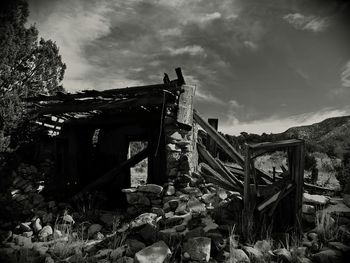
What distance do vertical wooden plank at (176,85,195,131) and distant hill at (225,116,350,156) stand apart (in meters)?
14.4

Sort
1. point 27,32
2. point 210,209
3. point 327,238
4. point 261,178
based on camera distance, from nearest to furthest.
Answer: point 327,238 → point 210,209 → point 261,178 → point 27,32

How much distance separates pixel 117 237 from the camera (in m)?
4.45

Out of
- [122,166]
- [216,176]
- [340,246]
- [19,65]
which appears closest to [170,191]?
[216,176]

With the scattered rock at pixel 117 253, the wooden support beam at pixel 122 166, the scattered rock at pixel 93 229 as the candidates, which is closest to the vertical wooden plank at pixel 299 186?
the scattered rock at pixel 117 253

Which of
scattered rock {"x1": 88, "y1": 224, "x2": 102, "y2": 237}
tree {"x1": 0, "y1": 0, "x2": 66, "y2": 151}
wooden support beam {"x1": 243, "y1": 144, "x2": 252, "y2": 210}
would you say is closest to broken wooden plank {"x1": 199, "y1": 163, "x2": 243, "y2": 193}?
wooden support beam {"x1": 243, "y1": 144, "x2": 252, "y2": 210}

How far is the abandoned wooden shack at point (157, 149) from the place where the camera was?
4758 millimetres

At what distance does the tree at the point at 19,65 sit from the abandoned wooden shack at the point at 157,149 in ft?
3.15

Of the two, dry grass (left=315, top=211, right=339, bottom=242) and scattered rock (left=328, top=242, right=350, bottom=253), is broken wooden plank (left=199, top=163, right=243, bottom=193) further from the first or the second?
scattered rock (left=328, top=242, right=350, bottom=253)

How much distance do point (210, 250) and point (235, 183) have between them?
2.28 metres

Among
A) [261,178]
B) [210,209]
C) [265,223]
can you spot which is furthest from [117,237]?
[261,178]

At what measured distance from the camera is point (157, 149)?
5660mm

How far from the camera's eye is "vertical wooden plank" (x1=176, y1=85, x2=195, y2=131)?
18.6 feet

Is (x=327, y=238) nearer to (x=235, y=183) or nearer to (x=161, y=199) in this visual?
(x=235, y=183)

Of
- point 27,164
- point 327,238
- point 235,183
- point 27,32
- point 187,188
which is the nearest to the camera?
point 327,238
